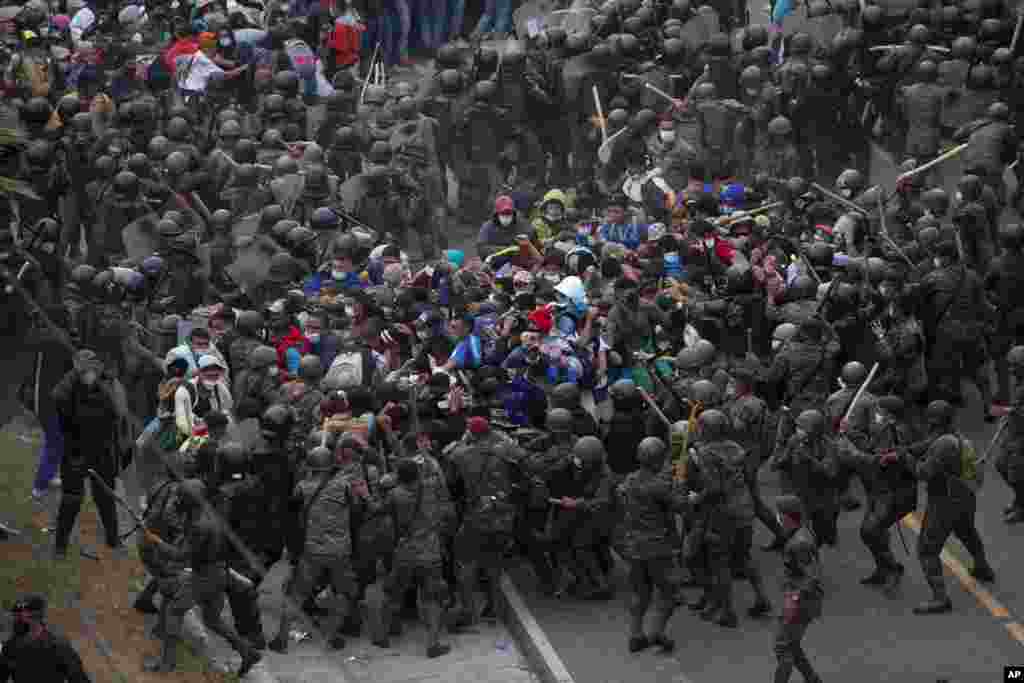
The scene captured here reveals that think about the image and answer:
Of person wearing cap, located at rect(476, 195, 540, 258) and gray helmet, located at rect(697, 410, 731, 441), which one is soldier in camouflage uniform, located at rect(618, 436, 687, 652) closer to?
gray helmet, located at rect(697, 410, 731, 441)

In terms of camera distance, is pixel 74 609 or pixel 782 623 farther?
pixel 74 609

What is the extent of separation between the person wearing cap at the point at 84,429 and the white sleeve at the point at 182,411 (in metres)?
0.43

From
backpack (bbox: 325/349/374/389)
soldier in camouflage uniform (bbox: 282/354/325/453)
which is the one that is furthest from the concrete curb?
soldier in camouflage uniform (bbox: 282/354/325/453)

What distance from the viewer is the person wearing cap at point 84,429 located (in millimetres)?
20219

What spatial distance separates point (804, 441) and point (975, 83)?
7833 millimetres

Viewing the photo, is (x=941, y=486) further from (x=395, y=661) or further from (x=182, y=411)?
(x=182, y=411)

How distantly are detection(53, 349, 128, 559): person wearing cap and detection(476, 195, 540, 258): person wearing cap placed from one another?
5241 millimetres

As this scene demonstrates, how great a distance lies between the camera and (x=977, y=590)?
2105 cm

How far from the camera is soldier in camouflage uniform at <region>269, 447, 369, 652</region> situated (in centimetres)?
1970

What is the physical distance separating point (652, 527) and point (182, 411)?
367 cm

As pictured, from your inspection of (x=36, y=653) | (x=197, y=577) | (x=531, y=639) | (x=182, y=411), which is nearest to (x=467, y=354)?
(x=182, y=411)

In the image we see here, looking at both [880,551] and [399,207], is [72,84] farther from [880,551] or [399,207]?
[880,551]

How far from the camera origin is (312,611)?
67.5 ft

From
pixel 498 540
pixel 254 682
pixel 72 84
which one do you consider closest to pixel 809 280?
pixel 498 540
